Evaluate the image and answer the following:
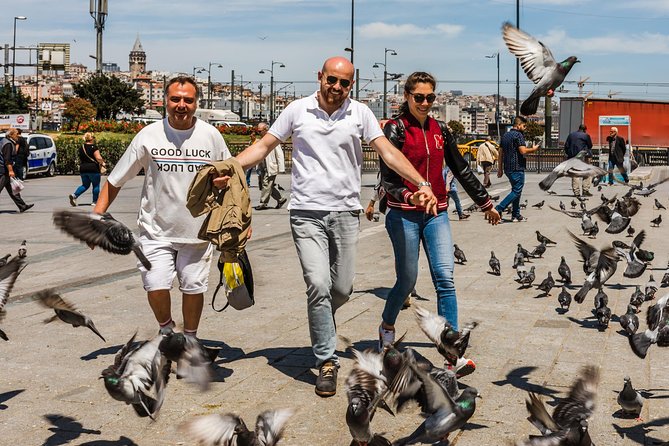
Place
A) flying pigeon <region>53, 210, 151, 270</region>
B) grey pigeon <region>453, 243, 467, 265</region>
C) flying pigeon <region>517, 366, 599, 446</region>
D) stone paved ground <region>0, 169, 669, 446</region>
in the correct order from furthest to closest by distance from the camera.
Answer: grey pigeon <region>453, 243, 467, 265</region> → flying pigeon <region>53, 210, 151, 270</region> → stone paved ground <region>0, 169, 669, 446</region> → flying pigeon <region>517, 366, 599, 446</region>

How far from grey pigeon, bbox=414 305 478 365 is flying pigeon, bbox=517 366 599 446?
74 centimetres

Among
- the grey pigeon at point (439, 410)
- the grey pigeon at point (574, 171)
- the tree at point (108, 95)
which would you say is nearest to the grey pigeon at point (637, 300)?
the grey pigeon at point (574, 171)

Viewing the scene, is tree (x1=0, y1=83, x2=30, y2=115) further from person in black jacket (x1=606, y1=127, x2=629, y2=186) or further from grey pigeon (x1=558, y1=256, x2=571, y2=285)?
grey pigeon (x1=558, y1=256, x2=571, y2=285)

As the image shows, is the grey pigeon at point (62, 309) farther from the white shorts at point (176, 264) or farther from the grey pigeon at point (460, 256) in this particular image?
the grey pigeon at point (460, 256)

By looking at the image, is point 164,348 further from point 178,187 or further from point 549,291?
point 549,291

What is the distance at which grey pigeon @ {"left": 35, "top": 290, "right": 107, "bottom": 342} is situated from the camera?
17.4 feet

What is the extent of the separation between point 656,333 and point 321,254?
2.06 m

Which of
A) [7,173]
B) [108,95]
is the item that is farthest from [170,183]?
[108,95]

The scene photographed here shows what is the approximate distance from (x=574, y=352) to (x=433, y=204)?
199 cm

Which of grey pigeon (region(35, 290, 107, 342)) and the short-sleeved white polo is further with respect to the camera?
the short-sleeved white polo

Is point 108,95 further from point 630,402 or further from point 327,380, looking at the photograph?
point 630,402

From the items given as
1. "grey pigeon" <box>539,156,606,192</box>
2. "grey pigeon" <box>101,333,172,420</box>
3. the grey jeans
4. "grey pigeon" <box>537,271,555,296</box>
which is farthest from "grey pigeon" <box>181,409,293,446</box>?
"grey pigeon" <box>537,271,555,296</box>

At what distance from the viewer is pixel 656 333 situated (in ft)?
17.8

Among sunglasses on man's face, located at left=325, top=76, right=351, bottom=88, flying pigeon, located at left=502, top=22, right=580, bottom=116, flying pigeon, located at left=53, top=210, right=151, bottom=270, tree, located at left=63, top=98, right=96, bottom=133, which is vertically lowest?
flying pigeon, located at left=53, top=210, right=151, bottom=270
